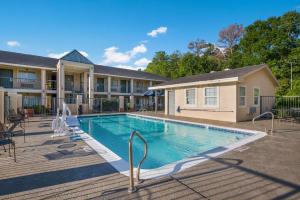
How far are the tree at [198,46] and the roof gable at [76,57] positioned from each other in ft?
98.0

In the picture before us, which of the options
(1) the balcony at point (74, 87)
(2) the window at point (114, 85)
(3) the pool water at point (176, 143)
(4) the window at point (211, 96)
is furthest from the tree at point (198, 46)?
(3) the pool water at point (176, 143)

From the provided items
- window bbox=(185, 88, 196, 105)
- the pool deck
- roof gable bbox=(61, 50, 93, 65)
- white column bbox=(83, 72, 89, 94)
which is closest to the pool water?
the pool deck

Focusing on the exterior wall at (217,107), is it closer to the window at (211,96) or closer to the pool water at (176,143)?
the window at (211,96)

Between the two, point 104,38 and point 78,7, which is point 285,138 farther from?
point 104,38

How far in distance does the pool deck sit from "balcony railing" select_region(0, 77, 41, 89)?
1847 cm

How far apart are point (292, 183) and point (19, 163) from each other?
614 centimetres

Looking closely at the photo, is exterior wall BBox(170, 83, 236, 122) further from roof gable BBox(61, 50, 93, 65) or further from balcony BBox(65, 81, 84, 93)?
balcony BBox(65, 81, 84, 93)

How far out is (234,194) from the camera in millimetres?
3143

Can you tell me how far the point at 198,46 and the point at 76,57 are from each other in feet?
105

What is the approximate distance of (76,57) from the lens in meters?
21.5

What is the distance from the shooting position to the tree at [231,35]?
41188mm


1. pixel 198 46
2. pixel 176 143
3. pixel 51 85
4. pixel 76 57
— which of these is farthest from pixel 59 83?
pixel 198 46

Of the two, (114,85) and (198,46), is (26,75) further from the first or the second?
(198,46)

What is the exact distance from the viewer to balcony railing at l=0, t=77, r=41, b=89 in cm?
2005
